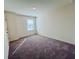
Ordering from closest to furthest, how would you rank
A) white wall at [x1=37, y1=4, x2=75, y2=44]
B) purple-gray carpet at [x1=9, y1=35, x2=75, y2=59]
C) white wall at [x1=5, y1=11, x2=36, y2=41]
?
purple-gray carpet at [x1=9, y1=35, x2=75, y2=59]
white wall at [x1=37, y1=4, x2=75, y2=44]
white wall at [x1=5, y1=11, x2=36, y2=41]

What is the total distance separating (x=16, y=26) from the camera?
6.31 m

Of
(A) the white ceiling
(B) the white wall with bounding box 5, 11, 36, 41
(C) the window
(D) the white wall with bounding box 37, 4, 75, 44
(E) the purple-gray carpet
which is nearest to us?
(E) the purple-gray carpet

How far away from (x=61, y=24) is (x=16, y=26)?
3312 mm

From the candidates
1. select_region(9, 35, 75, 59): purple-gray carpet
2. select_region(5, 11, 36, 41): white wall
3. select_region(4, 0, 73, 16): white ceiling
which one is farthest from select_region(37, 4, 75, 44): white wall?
select_region(5, 11, 36, 41): white wall

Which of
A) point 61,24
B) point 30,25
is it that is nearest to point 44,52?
point 61,24

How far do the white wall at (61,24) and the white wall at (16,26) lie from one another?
6.56ft

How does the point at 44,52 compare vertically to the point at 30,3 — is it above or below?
below

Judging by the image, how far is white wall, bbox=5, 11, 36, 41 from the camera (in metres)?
5.55

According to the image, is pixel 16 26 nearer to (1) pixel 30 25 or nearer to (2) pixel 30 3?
(1) pixel 30 25

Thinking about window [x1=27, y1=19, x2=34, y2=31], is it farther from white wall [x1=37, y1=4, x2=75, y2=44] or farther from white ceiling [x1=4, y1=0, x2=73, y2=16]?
white ceiling [x1=4, y1=0, x2=73, y2=16]

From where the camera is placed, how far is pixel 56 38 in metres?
5.89

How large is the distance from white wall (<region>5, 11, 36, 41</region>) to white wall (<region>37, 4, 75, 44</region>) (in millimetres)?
2000

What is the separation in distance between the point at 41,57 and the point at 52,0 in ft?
8.19

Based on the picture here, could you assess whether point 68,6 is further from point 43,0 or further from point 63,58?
point 63,58
